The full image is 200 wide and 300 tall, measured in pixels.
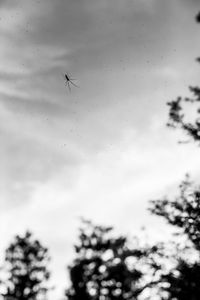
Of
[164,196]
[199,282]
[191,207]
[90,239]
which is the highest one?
[90,239]

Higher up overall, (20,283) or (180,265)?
(20,283)

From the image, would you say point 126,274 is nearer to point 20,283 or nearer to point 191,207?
point 20,283

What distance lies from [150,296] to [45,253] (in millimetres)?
15099

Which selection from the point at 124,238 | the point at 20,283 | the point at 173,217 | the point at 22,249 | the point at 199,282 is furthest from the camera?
the point at 22,249

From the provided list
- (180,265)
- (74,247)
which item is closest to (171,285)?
(180,265)

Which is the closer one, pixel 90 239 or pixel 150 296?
pixel 150 296

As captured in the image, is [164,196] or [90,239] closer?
[164,196]

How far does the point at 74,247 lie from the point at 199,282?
43.3 feet

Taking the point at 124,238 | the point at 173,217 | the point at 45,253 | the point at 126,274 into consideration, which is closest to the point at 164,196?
the point at 173,217

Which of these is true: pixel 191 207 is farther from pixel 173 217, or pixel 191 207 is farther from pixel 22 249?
pixel 22 249

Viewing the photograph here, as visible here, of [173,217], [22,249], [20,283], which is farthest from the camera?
[22,249]

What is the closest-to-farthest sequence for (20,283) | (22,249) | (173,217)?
(173,217) < (20,283) < (22,249)

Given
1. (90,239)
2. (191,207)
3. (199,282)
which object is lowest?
(199,282)

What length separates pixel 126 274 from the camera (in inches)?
1131
